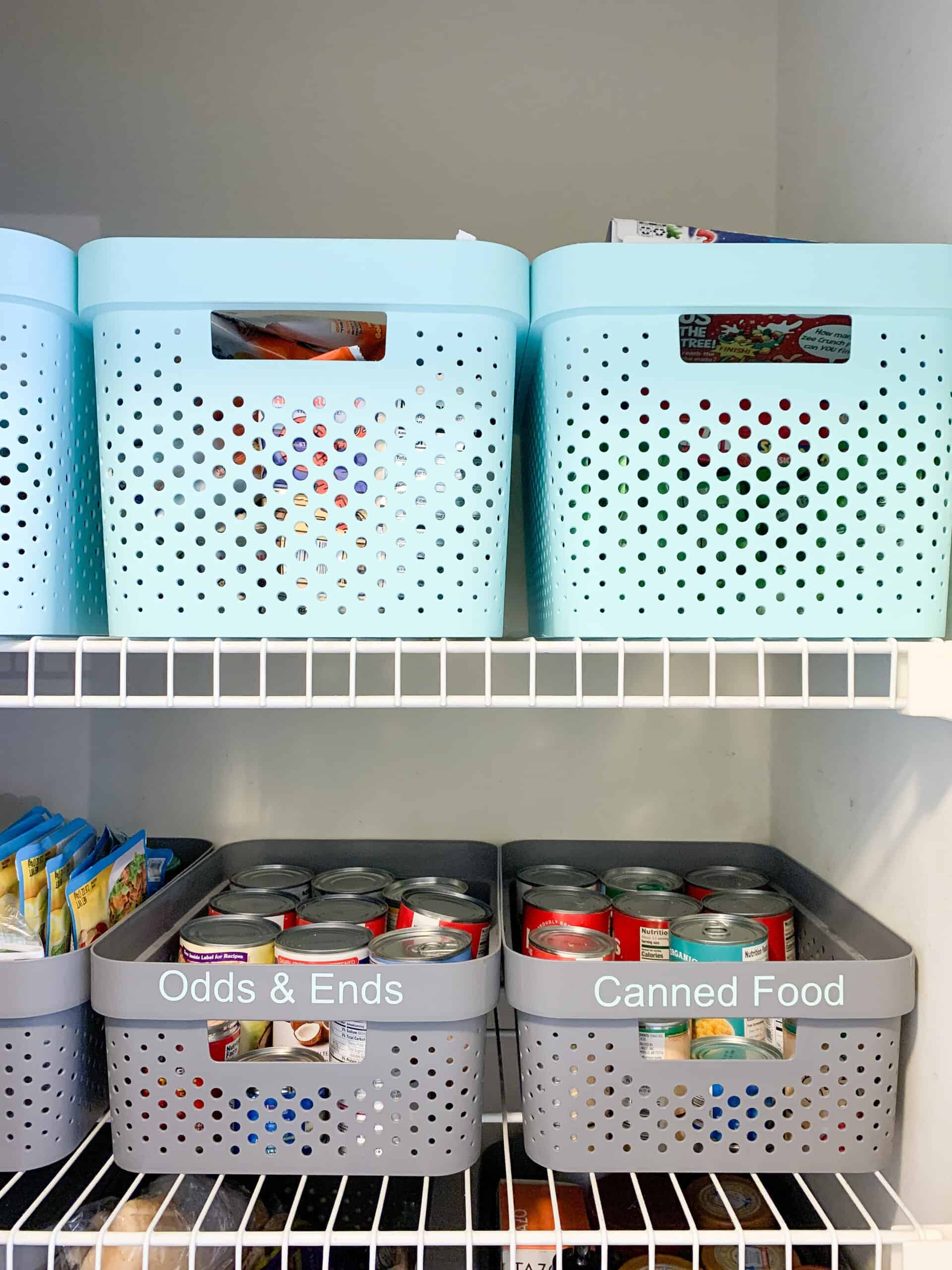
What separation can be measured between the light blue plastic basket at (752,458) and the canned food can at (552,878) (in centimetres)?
43

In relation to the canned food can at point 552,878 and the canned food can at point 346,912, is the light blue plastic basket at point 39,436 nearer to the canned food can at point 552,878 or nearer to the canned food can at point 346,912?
the canned food can at point 346,912

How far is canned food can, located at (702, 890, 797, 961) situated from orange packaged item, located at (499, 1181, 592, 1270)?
0.34 m

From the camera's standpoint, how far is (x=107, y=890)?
98 centimetres

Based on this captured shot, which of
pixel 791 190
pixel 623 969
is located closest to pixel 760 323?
pixel 791 190

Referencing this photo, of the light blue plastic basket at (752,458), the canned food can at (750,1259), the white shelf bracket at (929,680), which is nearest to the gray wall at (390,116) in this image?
the light blue plastic basket at (752,458)

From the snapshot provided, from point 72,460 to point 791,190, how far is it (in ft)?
3.21

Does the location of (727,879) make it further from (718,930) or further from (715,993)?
(715,993)

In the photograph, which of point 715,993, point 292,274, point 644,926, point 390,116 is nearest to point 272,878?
point 644,926

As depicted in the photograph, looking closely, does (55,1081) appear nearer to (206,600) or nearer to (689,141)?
(206,600)

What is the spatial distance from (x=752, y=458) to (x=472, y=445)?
0.26m

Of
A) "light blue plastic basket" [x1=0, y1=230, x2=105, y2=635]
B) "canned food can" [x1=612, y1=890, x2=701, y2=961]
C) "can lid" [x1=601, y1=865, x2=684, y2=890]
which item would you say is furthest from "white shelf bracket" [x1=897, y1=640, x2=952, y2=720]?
"light blue plastic basket" [x1=0, y1=230, x2=105, y2=635]

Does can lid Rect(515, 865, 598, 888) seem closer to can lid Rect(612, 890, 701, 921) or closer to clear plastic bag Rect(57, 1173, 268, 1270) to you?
can lid Rect(612, 890, 701, 921)

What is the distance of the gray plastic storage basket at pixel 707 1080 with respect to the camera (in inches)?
33.1

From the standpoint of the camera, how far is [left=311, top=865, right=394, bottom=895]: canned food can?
1104 mm
